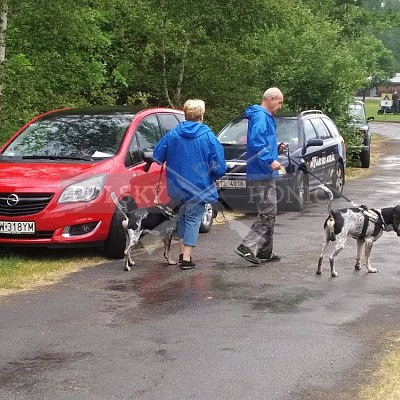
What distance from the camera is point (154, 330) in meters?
6.65

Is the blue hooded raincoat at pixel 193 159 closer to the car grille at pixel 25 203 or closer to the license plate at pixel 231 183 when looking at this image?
the car grille at pixel 25 203

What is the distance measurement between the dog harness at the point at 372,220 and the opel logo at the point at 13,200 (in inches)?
150

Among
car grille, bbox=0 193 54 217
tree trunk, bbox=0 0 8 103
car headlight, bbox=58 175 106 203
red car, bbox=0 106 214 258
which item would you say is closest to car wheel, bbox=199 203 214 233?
red car, bbox=0 106 214 258

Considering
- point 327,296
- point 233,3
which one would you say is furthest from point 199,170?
Answer: point 233,3

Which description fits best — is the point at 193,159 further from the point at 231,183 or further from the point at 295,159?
the point at 295,159

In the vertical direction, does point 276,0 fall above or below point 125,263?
above

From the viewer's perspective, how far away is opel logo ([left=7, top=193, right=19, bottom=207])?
30.0 feet

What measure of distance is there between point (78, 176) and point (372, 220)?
334cm

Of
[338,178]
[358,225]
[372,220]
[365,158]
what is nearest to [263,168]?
[358,225]

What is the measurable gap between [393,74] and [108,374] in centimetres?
9793

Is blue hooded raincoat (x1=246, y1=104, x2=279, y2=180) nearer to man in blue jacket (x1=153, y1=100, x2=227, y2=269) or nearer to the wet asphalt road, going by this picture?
man in blue jacket (x1=153, y1=100, x2=227, y2=269)

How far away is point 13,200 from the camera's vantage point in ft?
30.0

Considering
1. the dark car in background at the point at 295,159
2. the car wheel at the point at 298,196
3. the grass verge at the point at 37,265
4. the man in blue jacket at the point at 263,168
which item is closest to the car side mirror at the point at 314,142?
the dark car in background at the point at 295,159

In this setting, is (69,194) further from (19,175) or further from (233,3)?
(233,3)
